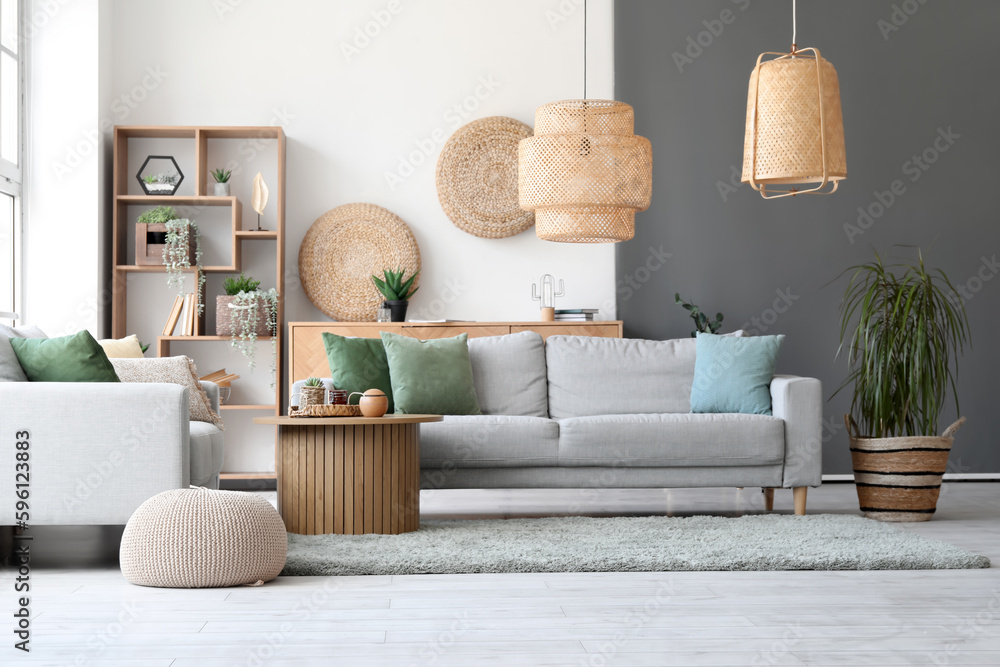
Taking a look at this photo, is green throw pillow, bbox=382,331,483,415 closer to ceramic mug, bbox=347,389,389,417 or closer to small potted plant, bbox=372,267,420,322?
ceramic mug, bbox=347,389,389,417

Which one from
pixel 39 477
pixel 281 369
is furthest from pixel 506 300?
pixel 39 477

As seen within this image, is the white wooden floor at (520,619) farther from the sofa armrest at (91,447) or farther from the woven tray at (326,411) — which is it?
the woven tray at (326,411)

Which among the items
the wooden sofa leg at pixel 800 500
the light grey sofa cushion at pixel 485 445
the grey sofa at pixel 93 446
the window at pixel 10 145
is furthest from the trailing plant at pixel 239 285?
the wooden sofa leg at pixel 800 500

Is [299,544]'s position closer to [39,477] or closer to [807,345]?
[39,477]

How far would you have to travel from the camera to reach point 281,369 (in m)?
5.56

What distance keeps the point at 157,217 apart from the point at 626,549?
11.5 feet

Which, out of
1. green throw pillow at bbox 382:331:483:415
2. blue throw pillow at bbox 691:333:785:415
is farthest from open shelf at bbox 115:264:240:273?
blue throw pillow at bbox 691:333:785:415

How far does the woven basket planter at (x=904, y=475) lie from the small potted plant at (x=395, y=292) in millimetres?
2625

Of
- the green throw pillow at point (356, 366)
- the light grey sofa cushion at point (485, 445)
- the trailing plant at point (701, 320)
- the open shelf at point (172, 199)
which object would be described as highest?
the open shelf at point (172, 199)

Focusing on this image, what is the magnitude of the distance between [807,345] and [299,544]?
3614 mm

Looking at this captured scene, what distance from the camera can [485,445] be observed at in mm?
3955

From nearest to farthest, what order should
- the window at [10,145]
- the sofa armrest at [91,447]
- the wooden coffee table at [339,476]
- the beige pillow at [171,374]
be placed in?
the sofa armrest at [91,447] → the wooden coffee table at [339,476] → the beige pillow at [171,374] → the window at [10,145]

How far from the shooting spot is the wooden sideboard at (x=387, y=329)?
523 cm

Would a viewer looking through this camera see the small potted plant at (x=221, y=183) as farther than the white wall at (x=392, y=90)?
No
